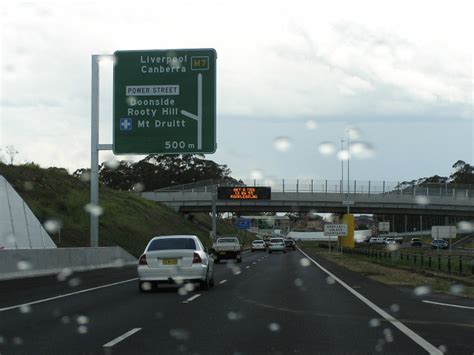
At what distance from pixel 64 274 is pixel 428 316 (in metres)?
17.9

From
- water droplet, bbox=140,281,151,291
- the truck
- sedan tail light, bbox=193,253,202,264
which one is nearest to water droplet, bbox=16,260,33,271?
water droplet, bbox=140,281,151,291

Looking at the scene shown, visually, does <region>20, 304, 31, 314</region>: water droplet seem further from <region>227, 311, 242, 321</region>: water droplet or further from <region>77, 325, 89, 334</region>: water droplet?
<region>227, 311, 242, 321</region>: water droplet

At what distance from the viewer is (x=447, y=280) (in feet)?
80.2

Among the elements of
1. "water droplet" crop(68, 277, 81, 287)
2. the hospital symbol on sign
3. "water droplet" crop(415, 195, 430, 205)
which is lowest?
"water droplet" crop(68, 277, 81, 287)

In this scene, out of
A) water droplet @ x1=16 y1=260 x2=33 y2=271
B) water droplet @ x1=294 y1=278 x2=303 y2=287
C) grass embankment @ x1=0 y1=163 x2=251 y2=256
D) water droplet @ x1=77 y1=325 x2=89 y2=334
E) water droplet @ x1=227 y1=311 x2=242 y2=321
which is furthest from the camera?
grass embankment @ x1=0 y1=163 x2=251 y2=256

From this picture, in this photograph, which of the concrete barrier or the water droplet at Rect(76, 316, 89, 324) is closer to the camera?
the water droplet at Rect(76, 316, 89, 324)

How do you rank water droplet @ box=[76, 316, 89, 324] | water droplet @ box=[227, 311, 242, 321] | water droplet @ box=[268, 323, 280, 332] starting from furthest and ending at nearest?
1. water droplet @ box=[227, 311, 242, 321]
2. water droplet @ box=[76, 316, 89, 324]
3. water droplet @ box=[268, 323, 280, 332]

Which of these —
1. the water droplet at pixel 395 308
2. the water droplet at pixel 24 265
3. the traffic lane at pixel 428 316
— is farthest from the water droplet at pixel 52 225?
the water droplet at pixel 395 308

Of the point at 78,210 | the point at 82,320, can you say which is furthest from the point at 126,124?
the point at 78,210

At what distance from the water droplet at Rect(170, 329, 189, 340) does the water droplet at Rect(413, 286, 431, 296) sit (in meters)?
9.59

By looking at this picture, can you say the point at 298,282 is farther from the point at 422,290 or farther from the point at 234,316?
the point at 234,316

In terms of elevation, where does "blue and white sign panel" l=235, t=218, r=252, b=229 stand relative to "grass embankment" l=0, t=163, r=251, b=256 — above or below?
below

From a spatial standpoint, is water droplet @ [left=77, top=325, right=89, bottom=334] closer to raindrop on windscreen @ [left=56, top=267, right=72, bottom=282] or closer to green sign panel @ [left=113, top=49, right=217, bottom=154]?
raindrop on windscreen @ [left=56, top=267, right=72, bottom=282]

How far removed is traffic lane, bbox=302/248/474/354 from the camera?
10125 millimetres
